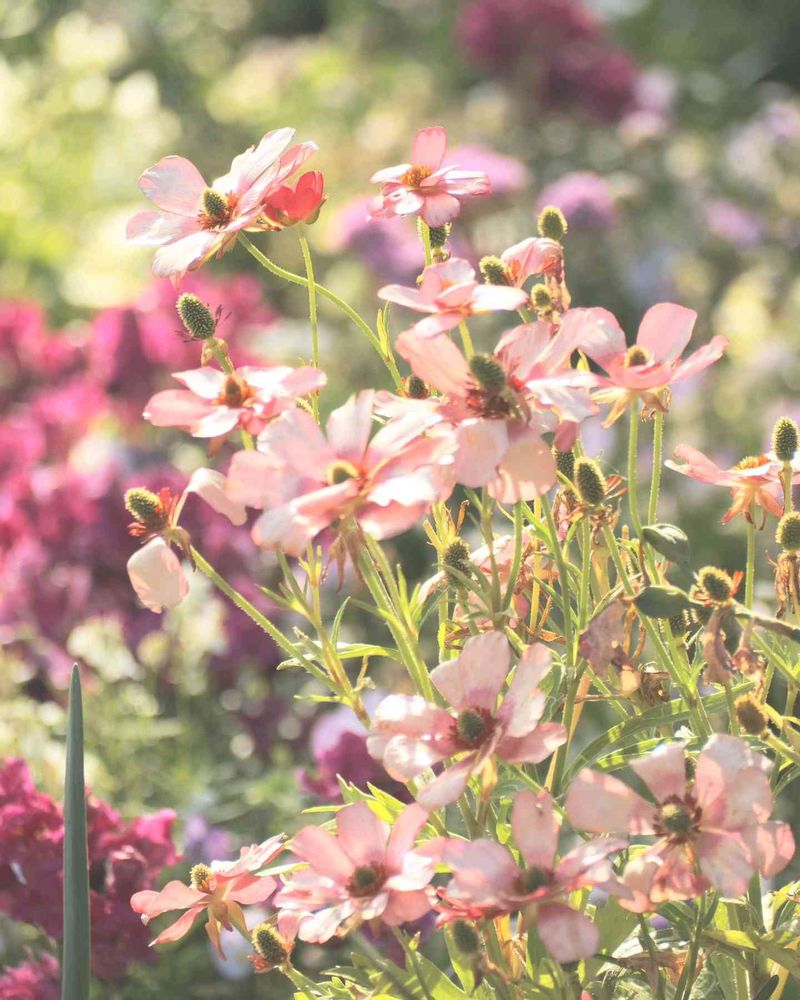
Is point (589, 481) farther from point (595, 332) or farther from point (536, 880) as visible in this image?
point (536, 880)

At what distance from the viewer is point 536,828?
22.9 inches

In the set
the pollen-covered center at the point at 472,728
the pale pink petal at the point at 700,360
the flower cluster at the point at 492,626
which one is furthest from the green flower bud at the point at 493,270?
the pollen-covered center at the point at 472,728

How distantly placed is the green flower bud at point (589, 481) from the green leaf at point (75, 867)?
257 millimetres

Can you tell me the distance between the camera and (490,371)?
58cm

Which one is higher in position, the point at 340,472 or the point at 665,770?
the point at 340,472

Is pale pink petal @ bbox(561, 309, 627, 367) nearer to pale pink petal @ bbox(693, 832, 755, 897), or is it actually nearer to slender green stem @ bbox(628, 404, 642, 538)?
slender green stem @ bbox(628, 404, 642, 538)

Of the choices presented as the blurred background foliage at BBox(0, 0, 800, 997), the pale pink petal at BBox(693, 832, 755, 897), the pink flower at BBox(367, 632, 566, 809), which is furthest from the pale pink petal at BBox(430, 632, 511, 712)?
the blurred background foliage at BBox(0, 0, 800, 997)

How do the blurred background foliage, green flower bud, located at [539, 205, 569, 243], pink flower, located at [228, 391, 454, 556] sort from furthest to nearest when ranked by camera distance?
1. the blurred background foliage
2. green flower bud, located at [539, 205, 569, 243]
3. pink flower, located at [228, 391, 454, 556]

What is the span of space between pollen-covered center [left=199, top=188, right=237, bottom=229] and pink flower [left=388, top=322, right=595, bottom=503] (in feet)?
0.50

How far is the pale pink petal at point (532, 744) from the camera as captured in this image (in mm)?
581

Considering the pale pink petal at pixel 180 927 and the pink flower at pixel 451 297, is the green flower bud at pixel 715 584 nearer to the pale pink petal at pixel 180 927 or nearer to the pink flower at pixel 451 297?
the pink flower at pixel 451 297

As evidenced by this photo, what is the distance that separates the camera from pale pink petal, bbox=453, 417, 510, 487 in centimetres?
57

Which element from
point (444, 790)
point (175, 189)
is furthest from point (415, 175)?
point (444, 790)

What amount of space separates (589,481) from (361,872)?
0.19m
